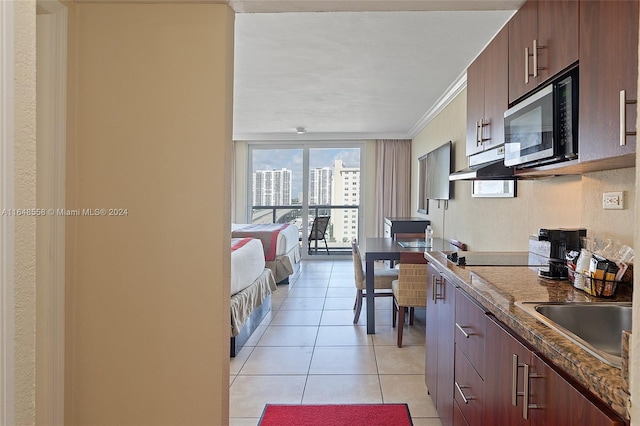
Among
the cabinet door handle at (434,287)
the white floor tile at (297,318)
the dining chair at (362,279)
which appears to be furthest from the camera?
the white floor tile at (297,318)

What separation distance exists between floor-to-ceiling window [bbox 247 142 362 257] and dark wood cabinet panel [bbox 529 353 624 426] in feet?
22.4

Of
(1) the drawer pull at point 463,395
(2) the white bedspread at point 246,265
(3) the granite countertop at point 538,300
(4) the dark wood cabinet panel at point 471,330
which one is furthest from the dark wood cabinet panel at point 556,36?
(2) the white bedspread at point 246,265

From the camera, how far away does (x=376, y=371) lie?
113 inches

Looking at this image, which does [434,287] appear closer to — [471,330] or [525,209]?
[471,330]

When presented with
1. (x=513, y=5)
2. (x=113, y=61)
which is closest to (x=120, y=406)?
(x=113, y=61)

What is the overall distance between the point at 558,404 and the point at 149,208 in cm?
162

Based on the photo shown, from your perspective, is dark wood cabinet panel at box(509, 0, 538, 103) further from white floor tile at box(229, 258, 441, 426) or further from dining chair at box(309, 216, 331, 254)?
dining chair at box(309, 216, 331, 254)

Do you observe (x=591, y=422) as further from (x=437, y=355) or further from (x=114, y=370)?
(x=114, y=370)

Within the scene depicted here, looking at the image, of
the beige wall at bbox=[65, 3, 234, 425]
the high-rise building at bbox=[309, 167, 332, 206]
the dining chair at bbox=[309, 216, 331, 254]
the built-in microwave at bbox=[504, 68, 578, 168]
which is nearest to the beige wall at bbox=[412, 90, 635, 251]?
the built-in microwave at bbox=[504, 68, 578, 168]

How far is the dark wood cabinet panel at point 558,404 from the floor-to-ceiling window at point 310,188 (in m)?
6.82

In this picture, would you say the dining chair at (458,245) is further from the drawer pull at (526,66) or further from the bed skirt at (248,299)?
the drawer pull at (526,66)

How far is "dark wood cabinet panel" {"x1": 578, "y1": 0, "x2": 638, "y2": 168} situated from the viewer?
3.70 feet

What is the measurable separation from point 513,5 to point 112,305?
227 centimetres

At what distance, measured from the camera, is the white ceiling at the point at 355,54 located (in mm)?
2125
